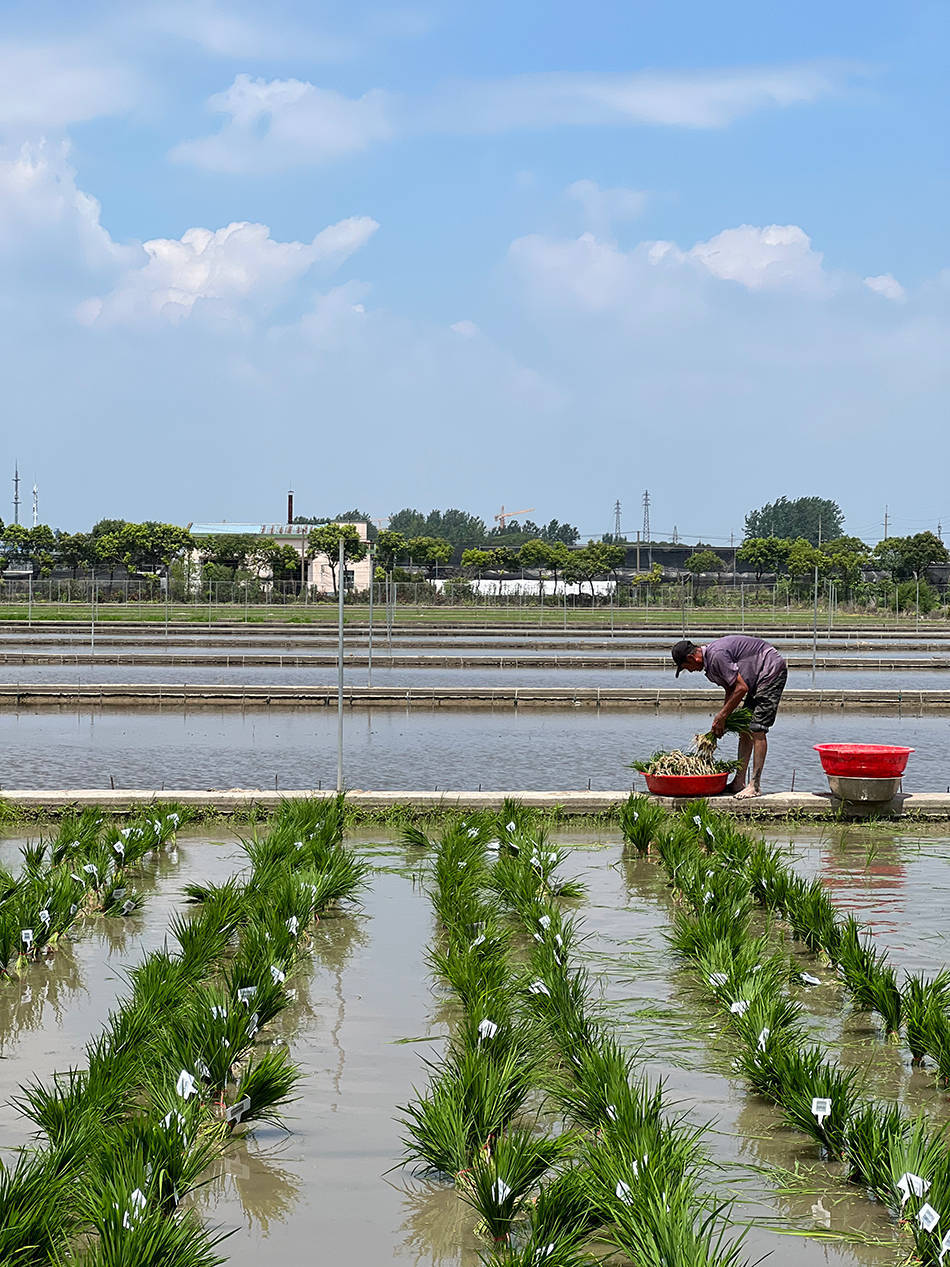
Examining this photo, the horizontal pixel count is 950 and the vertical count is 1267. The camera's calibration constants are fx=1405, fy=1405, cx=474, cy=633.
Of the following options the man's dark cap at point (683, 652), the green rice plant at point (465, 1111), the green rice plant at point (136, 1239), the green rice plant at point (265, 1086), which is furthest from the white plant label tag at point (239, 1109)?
the man's dark cap at point (683, 652)

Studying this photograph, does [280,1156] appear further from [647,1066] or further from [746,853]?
[746,853]

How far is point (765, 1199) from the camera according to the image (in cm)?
376

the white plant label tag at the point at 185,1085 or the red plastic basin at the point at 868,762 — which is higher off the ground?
the red plastic basin at the point at 868,762

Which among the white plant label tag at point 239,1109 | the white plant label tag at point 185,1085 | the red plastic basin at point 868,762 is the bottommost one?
the white plant label tag at point 239,1109

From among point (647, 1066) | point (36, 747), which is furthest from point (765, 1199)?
point (36, 747)

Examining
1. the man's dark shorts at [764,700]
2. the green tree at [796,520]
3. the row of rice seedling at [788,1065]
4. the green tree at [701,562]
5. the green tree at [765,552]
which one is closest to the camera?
the row of rice seedling at [788,1065]

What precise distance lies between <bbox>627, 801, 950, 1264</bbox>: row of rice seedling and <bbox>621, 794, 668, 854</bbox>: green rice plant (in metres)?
1.08

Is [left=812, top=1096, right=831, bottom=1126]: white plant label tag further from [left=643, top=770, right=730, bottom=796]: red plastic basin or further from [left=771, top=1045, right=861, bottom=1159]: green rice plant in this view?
[left=643, top=770, right=730, bottom=796]: red plastic basin

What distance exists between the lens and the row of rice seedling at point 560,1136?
10.6ft

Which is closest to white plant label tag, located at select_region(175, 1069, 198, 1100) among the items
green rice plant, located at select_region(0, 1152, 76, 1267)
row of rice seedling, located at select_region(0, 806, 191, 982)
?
green rice plant, located at select_region(0, 1152, 76, 1267)

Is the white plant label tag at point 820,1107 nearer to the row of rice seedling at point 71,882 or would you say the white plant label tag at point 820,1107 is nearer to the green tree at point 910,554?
the row of rice seedling at point 71,882

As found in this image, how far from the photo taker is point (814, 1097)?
399 centimetres

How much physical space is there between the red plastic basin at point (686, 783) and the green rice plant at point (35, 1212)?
6.53m

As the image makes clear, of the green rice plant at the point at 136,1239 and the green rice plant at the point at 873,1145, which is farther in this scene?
the green rice plant at the point at 873,1145
